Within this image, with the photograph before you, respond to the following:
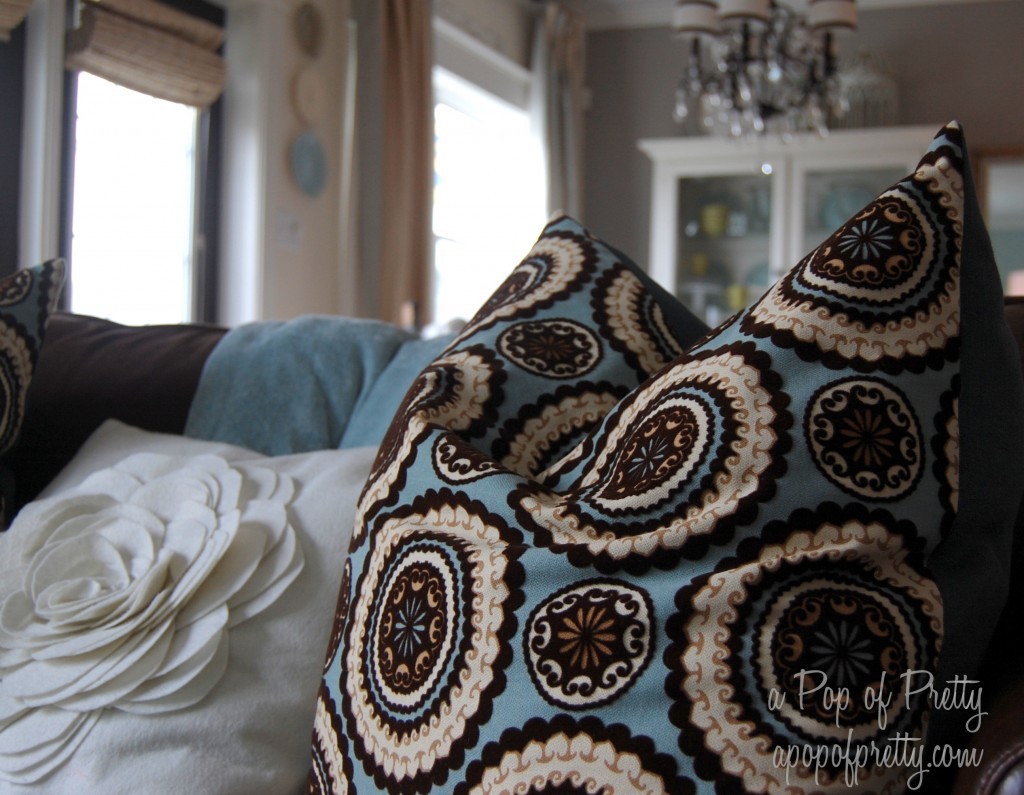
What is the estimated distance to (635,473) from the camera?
2.06 ft

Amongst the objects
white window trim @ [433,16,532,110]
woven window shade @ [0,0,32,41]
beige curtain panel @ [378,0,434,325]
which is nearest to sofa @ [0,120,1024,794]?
woven window shade @ [0,0,32,41]

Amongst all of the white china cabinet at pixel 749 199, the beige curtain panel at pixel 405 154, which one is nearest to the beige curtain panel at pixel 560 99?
the white china cabinet at pixel 749 199

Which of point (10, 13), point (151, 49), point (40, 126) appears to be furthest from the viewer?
point (151, 49)

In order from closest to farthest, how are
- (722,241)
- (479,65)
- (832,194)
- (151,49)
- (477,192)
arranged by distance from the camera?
(151,49) < (479,65) < (832,194) < (477,192) < (722,241)

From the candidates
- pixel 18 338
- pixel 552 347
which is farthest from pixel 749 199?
pixel 552 347

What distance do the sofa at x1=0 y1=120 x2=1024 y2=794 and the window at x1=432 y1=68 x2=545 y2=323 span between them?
153 inches

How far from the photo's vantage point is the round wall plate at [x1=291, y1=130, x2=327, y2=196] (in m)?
3.67

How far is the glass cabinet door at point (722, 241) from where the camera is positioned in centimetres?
523

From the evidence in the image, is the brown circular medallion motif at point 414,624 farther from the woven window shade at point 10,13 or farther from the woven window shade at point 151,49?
the woven window shade at point 151,49

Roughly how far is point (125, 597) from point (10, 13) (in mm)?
2274

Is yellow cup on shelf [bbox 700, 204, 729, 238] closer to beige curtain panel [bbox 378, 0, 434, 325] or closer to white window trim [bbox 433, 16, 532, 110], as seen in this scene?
white window trim [bbox 433, 16, 532, 110]

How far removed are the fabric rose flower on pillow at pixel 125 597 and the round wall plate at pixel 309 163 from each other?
2914 millimetres

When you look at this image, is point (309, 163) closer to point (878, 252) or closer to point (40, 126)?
point (40, 126)

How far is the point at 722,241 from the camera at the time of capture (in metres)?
5.32
